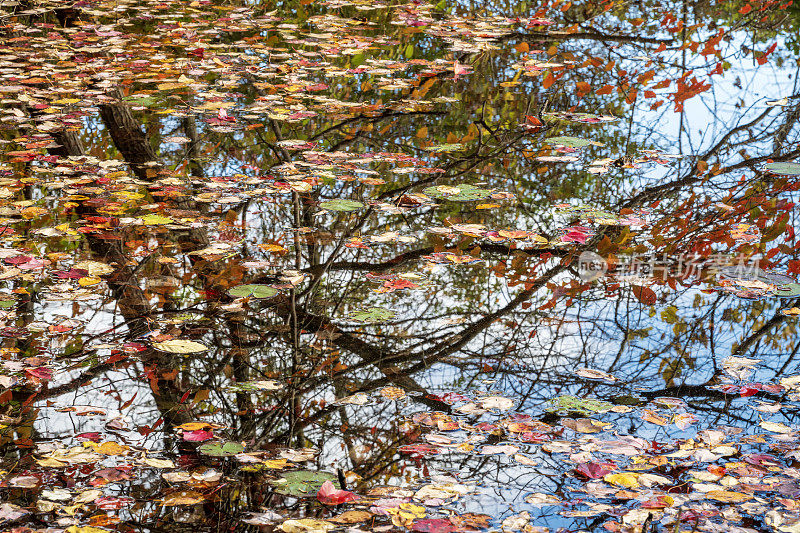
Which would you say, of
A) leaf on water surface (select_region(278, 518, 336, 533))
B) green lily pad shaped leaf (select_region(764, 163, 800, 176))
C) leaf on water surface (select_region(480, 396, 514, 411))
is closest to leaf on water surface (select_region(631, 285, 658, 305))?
leaf on water surface (select_region(480, 396, 514, 411))

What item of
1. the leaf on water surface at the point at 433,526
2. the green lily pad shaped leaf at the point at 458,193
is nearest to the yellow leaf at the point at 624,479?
the leaf on water surface at the point at 433,526

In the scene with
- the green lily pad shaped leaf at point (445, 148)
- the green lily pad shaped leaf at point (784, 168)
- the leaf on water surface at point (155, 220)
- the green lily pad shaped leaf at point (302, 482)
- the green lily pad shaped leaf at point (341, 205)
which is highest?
the green lily pad shaped leaf at point (445, 148)

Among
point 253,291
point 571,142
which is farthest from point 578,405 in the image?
point 571,142

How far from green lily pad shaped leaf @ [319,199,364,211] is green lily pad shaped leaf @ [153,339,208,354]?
0.89m

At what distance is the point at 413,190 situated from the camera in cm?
292

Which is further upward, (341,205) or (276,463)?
(341,205)

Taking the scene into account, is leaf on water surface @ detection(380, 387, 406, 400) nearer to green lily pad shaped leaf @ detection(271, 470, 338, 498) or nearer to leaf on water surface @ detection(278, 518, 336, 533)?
green lily pad shaped leaf @ detection(271, 470, 338, 498)

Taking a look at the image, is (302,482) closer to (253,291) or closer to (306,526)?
(306,526)

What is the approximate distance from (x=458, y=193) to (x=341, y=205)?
0.47 meters

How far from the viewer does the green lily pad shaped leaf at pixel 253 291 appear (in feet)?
7.30

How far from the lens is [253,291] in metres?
2.24

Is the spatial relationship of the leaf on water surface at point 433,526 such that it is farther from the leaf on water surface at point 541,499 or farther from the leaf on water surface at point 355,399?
the leaf on water surface at point 355,399

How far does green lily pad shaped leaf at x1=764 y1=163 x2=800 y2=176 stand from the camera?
3.02 meters

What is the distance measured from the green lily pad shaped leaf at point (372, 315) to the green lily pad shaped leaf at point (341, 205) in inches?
Result: 26.0
